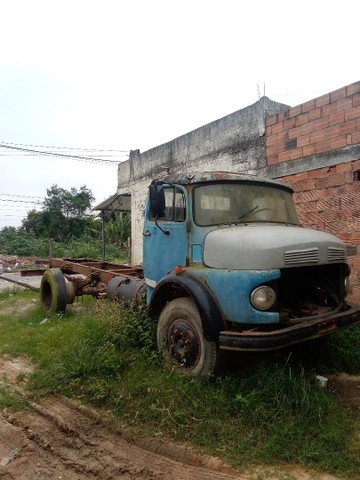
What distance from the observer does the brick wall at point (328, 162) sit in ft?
18.0

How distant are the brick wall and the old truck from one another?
4.29 feet

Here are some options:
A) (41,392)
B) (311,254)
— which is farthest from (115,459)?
(311,254)

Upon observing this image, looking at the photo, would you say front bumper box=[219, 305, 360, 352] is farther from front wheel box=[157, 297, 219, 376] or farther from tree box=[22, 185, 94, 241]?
tree box=[22, 185, 94, 241]

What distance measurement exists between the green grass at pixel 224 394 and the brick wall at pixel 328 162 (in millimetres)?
1567

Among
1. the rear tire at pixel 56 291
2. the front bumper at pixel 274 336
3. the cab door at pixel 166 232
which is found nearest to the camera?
the front bumper at pixel 274 336

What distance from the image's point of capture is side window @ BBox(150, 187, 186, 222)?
414cm

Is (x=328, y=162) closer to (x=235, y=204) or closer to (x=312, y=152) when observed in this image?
(x=312, y=152)

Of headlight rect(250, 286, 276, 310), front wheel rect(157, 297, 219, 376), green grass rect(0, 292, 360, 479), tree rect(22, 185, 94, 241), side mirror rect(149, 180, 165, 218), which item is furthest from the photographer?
tree rect(22, 185, 94, 241)

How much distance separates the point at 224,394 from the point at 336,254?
1.68m

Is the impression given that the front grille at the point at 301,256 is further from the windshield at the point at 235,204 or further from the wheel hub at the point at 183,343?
the wheel hub at the point at 183,343

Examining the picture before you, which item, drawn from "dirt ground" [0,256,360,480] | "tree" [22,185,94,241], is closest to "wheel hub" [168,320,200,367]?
"dirt ground" [0,256,360,480]

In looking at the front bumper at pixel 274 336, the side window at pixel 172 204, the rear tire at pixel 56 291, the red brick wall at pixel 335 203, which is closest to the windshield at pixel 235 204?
the side window at pixel 172 204

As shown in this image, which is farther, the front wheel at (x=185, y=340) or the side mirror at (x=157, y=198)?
the side mirror at (x=157, y=198)

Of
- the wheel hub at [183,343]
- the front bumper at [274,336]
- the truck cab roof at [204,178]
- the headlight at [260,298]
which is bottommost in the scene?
the wheel hub at [183,343]
